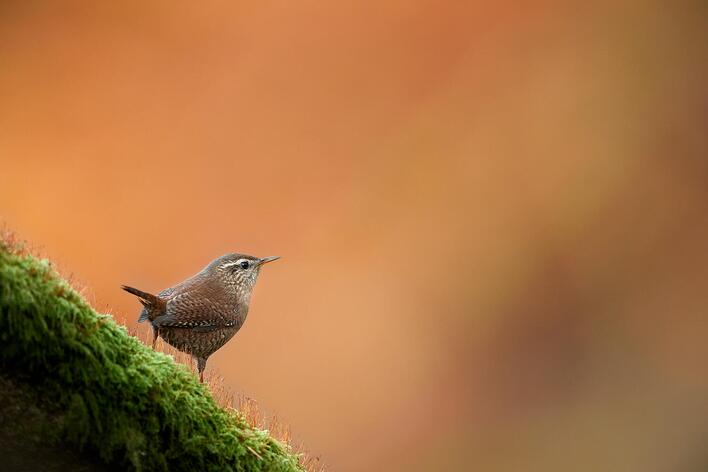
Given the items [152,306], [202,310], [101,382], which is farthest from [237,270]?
[101,382]

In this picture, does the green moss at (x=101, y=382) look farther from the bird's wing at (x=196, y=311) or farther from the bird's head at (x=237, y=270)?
the bird's head at (x=237, y=270)

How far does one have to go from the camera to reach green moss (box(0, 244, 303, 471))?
98.3 inches

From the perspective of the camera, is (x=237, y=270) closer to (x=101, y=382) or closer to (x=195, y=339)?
(x=195, y=339)

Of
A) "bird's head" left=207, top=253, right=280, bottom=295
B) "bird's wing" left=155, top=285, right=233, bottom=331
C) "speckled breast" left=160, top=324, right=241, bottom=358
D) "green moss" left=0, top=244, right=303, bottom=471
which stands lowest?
"green moss" left=0, top=244, right=303, bottom=471

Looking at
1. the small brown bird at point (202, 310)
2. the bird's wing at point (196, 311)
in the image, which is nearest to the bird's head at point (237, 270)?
the small brown bird at point (202, 310)

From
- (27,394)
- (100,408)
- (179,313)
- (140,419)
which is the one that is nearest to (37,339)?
(27,394)

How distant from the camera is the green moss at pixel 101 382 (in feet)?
8.19

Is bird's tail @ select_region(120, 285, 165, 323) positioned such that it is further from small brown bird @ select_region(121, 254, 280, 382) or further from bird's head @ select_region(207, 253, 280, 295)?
bird's head @ select_region(207, 253, 280, 295)

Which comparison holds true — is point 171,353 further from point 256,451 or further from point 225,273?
point 225,273

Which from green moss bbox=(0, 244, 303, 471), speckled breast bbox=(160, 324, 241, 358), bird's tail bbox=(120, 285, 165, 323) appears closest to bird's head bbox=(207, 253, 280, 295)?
speckled breast bbox=(160, 324, 241, 358)

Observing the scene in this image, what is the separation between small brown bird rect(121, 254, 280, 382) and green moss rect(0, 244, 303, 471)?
1.28 meters

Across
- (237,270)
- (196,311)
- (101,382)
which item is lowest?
(101,382)

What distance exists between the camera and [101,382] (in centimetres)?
268

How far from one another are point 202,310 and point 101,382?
2.18 metres
